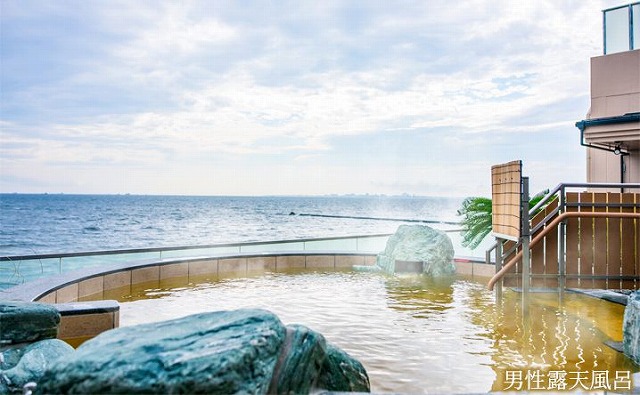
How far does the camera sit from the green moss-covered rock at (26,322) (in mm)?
3227

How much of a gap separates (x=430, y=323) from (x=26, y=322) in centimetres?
407

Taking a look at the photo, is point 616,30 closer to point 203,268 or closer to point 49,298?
point 203,268

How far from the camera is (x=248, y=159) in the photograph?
218 feet

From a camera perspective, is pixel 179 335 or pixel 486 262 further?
pixel 486 262

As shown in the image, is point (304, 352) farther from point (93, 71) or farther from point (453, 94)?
point (93, 71)

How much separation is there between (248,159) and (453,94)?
4879cm

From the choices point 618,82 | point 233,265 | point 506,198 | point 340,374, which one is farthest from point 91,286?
point 618,82

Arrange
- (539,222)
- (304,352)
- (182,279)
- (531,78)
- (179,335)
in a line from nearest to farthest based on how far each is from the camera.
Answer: (179,335) → (304,352) → (539,222) → (182,279) → (531,78)

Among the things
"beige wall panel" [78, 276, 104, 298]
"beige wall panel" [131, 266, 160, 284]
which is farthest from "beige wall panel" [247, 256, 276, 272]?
"beige wall panel" [78, 276, 104, 298]

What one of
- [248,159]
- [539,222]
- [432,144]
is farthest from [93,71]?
[248,159]

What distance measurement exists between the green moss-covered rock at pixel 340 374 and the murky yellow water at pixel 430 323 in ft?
2.06

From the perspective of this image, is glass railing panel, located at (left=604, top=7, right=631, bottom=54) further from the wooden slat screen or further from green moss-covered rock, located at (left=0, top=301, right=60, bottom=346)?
green moss-covered rock, located at (left=0, top=301, right=60, bottom=346)

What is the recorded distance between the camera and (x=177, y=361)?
1.81m

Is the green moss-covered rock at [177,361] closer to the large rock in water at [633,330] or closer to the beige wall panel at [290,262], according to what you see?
the large rock in water at [633,330]
